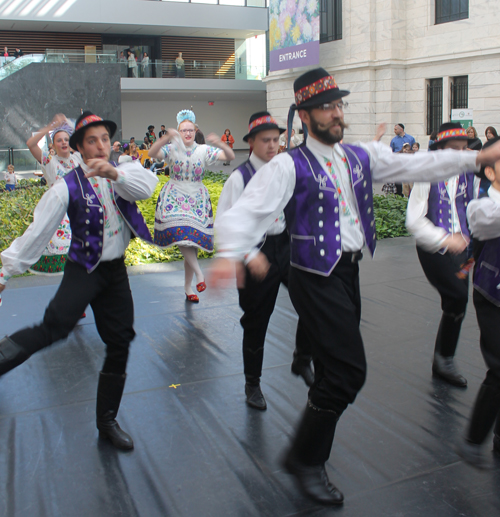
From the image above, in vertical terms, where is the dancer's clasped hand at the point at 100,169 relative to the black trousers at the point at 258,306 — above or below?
above

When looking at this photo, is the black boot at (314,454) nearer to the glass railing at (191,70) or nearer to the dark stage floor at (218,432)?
the dark stage floor at (218,432)

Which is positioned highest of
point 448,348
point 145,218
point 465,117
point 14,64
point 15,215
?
point 14,64

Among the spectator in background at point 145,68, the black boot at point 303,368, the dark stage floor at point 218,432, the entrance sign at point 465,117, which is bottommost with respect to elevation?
the dark stage floor at point 218,432

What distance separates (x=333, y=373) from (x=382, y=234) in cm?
742

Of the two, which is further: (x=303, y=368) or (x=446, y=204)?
(x=303, y=368)

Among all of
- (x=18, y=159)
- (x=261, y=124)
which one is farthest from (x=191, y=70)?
(x=261, y=124)

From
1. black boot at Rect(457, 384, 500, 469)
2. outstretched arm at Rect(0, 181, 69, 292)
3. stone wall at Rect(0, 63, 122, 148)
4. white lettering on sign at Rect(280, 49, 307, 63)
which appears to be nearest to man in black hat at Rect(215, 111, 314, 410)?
outstretched arm at Rect(0, 181, 69, 292)

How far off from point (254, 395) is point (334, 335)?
1226 millimetres

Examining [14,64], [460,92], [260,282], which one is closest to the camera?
[260,282]

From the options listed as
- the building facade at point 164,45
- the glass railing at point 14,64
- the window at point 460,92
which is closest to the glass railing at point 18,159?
the glass railing at point 14,64

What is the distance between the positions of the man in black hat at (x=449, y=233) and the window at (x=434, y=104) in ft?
53.2

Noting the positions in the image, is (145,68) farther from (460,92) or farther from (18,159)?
(460,92)

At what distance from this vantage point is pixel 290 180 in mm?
2666

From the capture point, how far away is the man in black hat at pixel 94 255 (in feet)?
10.1
